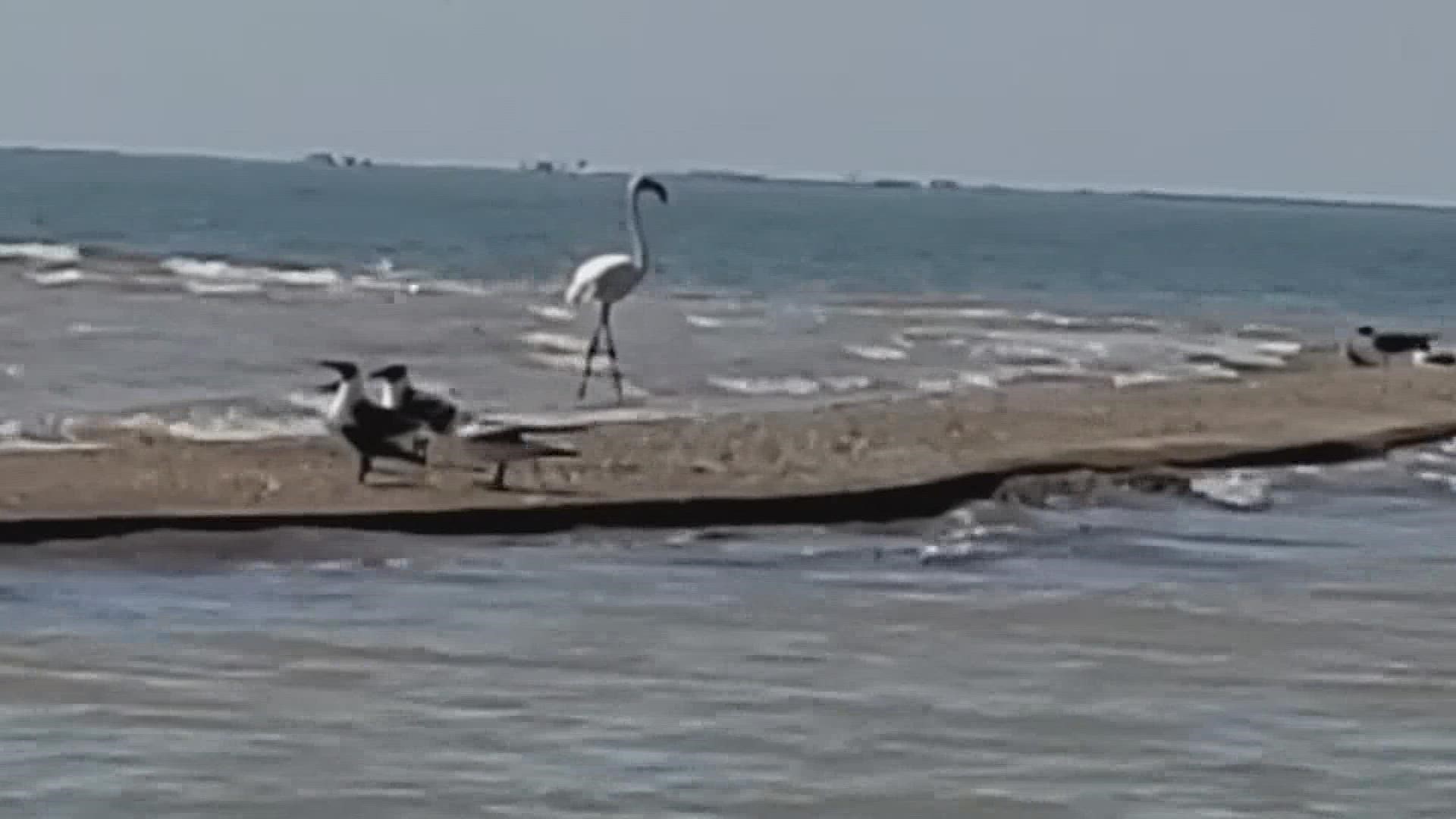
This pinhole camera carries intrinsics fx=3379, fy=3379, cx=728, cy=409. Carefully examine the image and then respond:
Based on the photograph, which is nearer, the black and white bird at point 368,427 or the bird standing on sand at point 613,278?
the black and white bird at point 368,427

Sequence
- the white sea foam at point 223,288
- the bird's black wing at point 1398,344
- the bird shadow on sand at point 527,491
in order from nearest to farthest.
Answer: the bird shadow on sand at point 527,491 → the bird's black wing at point 1398,344 → the white sea foam at point 223,288

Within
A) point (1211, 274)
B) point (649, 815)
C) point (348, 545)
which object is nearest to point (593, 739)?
point (649, 815)

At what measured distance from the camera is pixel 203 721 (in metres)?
9.84

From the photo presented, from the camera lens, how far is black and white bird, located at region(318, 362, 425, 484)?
620 inches

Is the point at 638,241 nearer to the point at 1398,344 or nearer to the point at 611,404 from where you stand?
the point at 611,404

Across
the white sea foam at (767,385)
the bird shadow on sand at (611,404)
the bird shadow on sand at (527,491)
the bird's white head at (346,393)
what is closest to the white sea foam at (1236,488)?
the bird shadow on sand at (527,491)

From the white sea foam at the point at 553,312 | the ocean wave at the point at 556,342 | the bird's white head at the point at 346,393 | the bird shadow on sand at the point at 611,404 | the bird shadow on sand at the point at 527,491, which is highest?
the white sea foam at the point at 553,312

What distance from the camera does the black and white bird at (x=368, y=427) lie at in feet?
51.7

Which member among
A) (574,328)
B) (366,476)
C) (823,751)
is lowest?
(823,751)

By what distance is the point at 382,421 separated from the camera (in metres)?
15.9

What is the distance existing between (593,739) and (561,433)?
968 cm

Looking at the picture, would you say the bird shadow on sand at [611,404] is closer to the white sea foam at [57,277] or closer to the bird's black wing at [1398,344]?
the bird's black wing at [1398,344]

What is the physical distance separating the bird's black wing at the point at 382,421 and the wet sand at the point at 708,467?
23cm

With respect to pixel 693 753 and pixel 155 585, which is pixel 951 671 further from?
pixel 155 585
